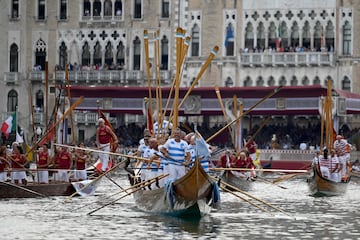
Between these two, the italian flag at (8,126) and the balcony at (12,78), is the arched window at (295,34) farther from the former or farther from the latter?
the italian flag at (8,126)

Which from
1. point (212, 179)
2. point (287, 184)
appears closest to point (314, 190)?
point (287, 184)

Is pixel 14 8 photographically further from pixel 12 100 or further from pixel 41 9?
pixel 12 100

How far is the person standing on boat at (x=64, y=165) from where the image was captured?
34.0 m

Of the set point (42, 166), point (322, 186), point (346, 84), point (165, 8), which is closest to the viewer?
point (42, 166)

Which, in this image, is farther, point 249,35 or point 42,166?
point 249,35

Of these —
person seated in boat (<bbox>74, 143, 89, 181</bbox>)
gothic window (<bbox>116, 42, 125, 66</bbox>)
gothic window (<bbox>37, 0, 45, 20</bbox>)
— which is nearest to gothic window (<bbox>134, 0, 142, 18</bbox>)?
gothic window (<bbox>116, 42, 125, 66</bbox>)

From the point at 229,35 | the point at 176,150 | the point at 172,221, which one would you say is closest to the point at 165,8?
the point at 229,35

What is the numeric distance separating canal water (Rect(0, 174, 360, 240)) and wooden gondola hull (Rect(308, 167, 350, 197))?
186 centimetres

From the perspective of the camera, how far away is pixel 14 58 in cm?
6650

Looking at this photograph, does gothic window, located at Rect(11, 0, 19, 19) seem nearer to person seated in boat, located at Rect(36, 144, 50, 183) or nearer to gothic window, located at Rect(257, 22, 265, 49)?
gothic window, located at Rect(257, 22, 265, 49)

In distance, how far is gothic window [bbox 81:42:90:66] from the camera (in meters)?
66.2

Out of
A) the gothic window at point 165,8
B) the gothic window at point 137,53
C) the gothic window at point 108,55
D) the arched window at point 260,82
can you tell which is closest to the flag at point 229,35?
the arched window at point 260,82

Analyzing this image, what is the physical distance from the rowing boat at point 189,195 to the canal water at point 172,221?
236 millimetres

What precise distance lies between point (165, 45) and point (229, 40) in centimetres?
380
